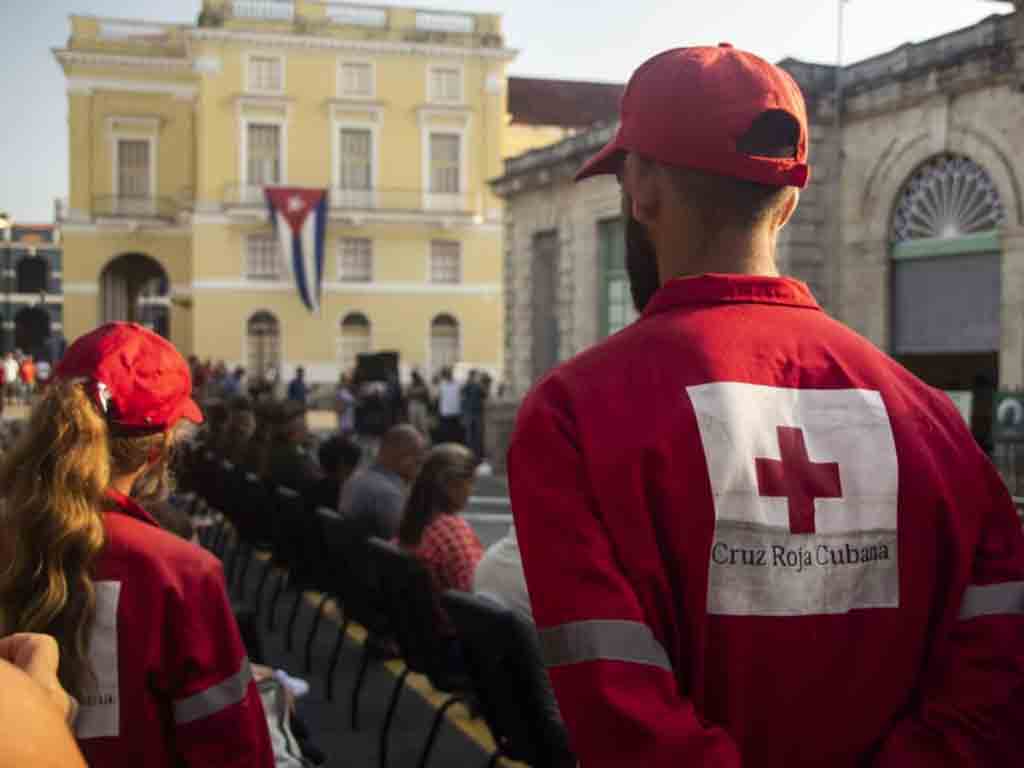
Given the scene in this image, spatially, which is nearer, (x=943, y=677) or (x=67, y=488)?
(x=943, y=677)

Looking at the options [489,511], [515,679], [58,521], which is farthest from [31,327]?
[58,521]

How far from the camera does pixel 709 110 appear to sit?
1.59 meters

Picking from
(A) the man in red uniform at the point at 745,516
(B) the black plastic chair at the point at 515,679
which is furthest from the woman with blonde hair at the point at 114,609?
(B) the black plastic chair at the point at 515,679

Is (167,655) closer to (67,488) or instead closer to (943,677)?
(67,488)

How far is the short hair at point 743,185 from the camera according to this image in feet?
5.30

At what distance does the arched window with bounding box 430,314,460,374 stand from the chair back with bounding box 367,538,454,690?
3886 centimetres

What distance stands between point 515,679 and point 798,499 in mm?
2521

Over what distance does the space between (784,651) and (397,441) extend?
6.09 metres

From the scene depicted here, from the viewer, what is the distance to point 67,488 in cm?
231

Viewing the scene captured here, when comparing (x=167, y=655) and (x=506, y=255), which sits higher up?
(x=506, y=255)

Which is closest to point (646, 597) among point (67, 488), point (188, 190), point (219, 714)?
point (219, 714)

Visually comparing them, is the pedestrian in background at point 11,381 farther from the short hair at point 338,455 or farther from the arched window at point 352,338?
the short hair at point 338,455

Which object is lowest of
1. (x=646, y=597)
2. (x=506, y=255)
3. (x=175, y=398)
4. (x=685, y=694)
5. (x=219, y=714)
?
(x=219, y=714)

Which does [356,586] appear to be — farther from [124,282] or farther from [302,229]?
[124,282]
